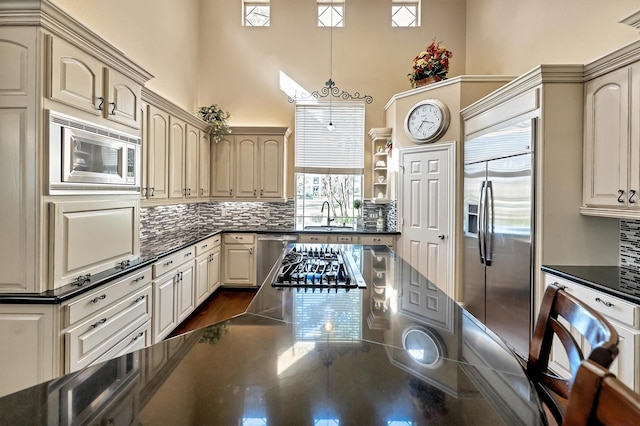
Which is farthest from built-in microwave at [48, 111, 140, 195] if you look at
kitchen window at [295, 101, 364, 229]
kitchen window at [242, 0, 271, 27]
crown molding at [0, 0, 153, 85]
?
kitchen window at [242, 0, 271, 27]

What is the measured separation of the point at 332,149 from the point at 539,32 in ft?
10.1

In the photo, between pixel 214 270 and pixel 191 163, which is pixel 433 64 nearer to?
pixel 191 163

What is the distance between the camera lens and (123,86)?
98.4 inches

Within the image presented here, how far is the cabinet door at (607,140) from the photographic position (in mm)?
2230

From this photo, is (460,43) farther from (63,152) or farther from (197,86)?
(63,152)

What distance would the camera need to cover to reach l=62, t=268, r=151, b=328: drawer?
1846mm

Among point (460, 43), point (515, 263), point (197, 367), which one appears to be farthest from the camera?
point (460, 43)

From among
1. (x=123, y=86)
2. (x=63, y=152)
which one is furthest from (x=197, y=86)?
(x=63, y=152)

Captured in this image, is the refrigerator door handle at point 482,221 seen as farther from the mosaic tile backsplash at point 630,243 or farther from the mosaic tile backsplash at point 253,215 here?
the mosaic tile backsplash at point 253,215

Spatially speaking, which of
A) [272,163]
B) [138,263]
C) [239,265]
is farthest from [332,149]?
[138,263]

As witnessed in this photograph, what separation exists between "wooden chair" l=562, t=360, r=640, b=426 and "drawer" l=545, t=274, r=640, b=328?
1988mm

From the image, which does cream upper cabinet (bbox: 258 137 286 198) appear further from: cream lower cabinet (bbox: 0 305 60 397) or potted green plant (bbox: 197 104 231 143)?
cream lower cabinet (bbox: 0 305 60 397)

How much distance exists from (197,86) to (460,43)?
439cm

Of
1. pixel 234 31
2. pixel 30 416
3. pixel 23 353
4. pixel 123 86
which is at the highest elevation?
pixel 234 31
